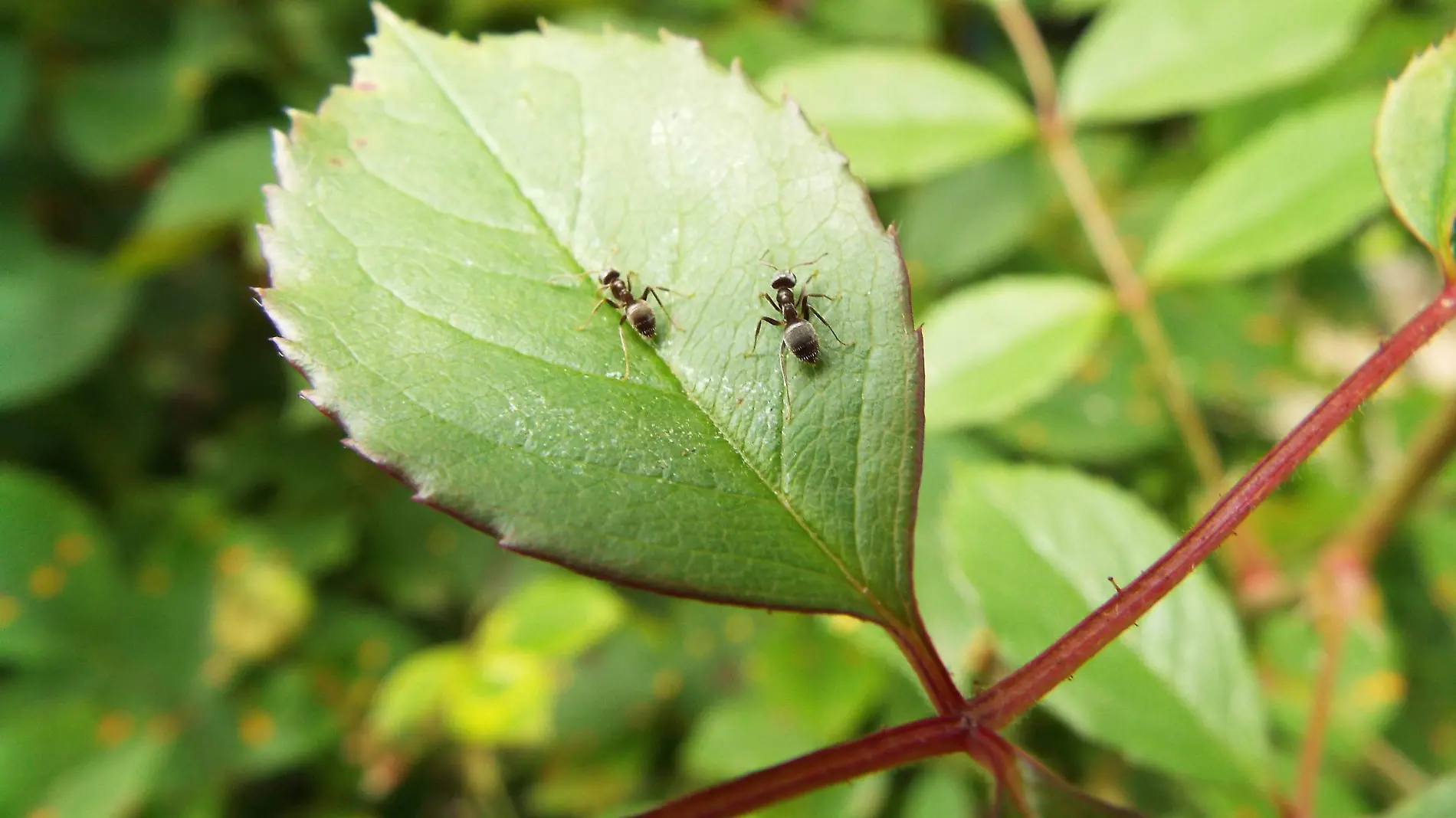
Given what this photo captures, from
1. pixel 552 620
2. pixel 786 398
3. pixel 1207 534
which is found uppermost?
pixel 552 620

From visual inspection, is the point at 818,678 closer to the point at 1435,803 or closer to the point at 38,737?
the point at 1435,803

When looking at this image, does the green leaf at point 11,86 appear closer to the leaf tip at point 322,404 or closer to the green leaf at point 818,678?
the green leaf at point 818,678

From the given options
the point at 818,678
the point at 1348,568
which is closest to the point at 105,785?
the point at 818,678

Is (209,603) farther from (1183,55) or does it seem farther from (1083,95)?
(1183,55)

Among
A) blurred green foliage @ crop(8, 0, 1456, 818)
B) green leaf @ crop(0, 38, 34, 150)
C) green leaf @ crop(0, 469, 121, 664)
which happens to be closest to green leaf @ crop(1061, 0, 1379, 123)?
blurred green foliage @ crop(8, 0, 1456, 818)

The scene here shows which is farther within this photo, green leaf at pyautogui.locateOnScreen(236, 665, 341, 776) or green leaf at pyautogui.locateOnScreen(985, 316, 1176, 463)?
green leaf at pyautogui.locateOnScreen(236, 665, 341, 776)

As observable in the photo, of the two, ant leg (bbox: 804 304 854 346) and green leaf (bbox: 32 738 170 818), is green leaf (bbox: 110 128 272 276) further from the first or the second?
ant leg (bbox: 804 304 854 346)
